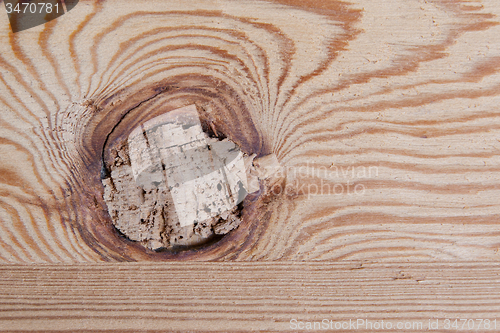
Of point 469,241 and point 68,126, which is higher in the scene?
point 68,126

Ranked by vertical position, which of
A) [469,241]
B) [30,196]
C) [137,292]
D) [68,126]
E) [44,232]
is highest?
[68,126]

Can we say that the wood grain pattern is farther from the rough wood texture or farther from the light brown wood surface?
the rough wood texture

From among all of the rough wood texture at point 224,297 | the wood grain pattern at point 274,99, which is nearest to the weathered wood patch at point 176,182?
the wood grain pattern at point 274,99

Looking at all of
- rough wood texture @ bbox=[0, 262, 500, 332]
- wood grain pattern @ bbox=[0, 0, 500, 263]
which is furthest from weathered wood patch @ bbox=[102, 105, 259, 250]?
rough wood texture @ bbox=[0, 262, 500, 332]

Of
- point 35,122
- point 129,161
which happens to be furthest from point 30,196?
point 129,161

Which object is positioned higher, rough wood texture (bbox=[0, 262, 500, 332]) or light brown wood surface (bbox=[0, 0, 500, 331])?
light brown wood surface (bbox=[0, 0, 500, 331])

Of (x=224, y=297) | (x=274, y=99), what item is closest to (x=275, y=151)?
(x=274, y=99)

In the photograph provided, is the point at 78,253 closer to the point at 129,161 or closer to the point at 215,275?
the point at 129,161
